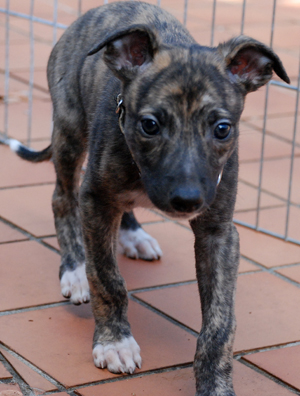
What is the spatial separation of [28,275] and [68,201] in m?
0.49

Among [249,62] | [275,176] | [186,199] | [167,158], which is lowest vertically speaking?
[275,176]

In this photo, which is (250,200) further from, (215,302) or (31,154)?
(215,302)

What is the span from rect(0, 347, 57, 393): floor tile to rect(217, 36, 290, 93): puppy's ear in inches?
61.3

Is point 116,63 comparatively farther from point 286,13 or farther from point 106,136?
point 286,13

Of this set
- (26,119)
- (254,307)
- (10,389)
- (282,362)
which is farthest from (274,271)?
(26,119)

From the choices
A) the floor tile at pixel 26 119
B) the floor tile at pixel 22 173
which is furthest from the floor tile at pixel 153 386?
the floor tile at pixel 26 119

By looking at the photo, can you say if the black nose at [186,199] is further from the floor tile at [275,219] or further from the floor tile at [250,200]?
the floor tile at [250,200]

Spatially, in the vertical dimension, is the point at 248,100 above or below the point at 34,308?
above

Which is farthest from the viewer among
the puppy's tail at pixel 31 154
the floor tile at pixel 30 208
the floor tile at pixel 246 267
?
the puppy's tail at pixel 31 154

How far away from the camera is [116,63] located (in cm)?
312

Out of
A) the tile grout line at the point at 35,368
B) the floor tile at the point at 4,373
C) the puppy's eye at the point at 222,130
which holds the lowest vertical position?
the tile grout line at the point at 35,368

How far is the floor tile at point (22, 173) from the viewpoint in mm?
5328

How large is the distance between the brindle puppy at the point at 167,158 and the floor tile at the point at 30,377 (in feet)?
0.95

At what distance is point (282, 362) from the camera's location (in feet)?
11.1
